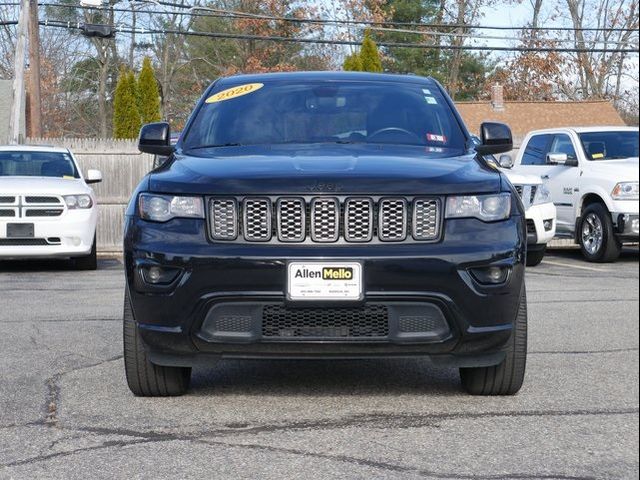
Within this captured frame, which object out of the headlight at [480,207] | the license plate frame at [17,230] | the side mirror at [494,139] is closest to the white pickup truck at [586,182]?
the license plate frame at [17,230]

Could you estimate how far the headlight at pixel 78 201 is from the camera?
49.3ft

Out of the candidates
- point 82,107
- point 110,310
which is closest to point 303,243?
point 110,310

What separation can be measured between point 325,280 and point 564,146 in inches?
491

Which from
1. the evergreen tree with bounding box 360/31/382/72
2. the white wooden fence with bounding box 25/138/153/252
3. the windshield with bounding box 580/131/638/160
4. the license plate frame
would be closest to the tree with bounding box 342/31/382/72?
the evergreen tree with bounding box 360/31/382/72

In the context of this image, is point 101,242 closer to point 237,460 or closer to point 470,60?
point 237,460

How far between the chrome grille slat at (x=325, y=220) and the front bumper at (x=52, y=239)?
985cm

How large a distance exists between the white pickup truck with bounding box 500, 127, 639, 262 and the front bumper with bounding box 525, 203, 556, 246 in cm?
63

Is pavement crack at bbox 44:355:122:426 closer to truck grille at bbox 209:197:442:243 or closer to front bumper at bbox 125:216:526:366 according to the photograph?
front bumper at bbox 125:216:526:366

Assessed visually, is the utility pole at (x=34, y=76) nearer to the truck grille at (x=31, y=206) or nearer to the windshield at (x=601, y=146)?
the truck grille at (x=31, y=206)

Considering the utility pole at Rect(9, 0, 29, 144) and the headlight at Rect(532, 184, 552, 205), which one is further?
the utility pole at Rect(9, 0, 29, 144)

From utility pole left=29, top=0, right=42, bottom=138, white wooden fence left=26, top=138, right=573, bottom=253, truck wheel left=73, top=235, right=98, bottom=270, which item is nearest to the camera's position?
truck wheel left=73, top=235, right=98, bottom=270

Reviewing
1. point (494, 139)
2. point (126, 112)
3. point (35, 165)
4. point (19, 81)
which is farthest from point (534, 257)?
point (126, 112)

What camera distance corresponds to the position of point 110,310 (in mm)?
10172

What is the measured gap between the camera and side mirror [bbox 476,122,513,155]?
6.65 meters
